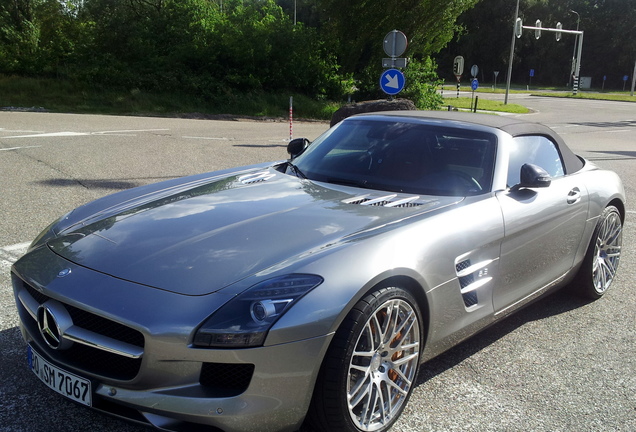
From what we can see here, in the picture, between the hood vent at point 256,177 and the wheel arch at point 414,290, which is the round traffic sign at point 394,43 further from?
the wheel arch at point 414,290

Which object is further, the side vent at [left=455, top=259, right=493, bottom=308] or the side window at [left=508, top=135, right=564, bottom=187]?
the side window at [left=508, top=135, right=564, bottom=187]

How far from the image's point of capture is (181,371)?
7.66 ft

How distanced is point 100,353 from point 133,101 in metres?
23.6

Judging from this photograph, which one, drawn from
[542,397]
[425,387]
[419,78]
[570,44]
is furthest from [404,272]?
[570,44]

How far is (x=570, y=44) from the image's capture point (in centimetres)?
8300

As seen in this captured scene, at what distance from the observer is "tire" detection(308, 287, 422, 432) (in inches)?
99.3

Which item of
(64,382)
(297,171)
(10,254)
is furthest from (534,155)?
(10,254)

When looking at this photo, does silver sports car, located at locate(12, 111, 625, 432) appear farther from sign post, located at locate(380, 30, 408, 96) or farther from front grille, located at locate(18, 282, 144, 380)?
sign post, located at locate(380, 30, 408, 96)

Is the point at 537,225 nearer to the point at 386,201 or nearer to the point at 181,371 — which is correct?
the point at 386,201

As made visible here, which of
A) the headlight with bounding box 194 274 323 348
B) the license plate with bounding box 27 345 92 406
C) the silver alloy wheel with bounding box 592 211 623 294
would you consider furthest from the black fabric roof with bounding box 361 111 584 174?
the license plate with bounding box 27 345 92 406

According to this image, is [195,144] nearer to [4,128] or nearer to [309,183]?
[4,128]

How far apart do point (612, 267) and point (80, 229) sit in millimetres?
3978

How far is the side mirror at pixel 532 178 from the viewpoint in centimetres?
376

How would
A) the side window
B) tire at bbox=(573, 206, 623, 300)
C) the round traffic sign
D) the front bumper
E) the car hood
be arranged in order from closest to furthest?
the front bumper → the car hood → the side window → tire at bbox=(573, 206, 623, 300) → the round traffic sign
